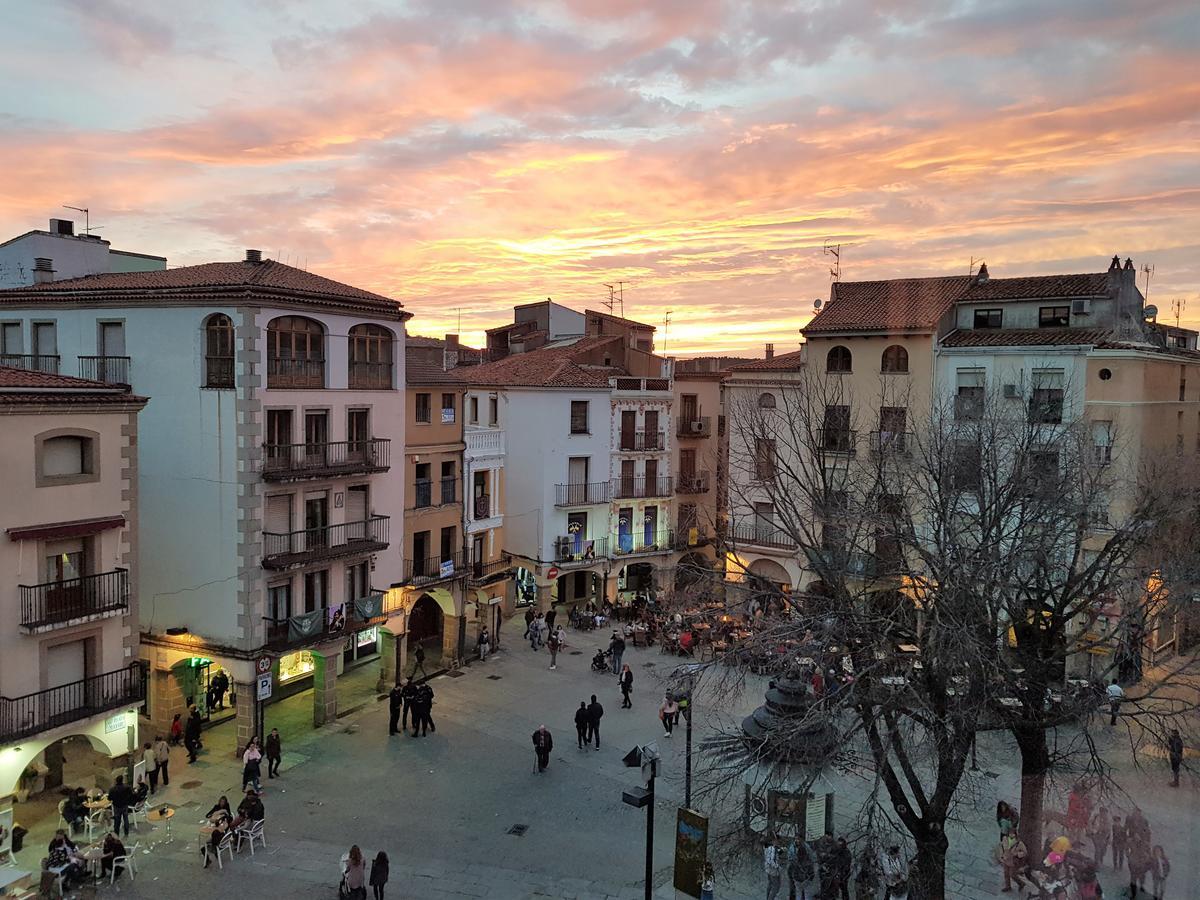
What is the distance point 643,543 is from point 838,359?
14.4 m

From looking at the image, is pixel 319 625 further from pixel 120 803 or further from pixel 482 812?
pixel 482 812

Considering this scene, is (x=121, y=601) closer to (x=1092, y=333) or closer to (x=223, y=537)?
(x=223, y=537)

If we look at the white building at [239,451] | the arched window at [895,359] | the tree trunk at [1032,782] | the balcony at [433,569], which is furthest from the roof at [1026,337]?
the white building at [239,451]

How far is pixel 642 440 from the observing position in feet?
147

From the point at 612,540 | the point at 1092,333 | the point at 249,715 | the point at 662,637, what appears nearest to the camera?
the point at 249,715

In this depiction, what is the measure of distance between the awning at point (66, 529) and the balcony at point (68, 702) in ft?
11.0

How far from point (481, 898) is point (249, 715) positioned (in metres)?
10.6

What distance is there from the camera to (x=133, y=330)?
26.2m

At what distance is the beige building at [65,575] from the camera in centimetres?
1920

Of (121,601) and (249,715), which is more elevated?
(121,601)

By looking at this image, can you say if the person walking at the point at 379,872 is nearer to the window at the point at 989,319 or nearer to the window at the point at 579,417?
the window at the point at 579,417

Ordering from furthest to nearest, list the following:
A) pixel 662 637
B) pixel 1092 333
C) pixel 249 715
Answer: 1. pixel 662 637
2. pixel 1092 333
3. pixel 249 715

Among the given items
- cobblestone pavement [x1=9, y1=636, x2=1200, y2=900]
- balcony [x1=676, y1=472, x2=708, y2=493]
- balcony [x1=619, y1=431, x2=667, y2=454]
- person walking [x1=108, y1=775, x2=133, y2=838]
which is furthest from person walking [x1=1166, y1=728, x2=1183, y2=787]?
balcony [x1=676, y1=472, x2=708, y2=493]

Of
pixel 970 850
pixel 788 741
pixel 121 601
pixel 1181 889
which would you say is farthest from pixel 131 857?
pixel 1181 889
